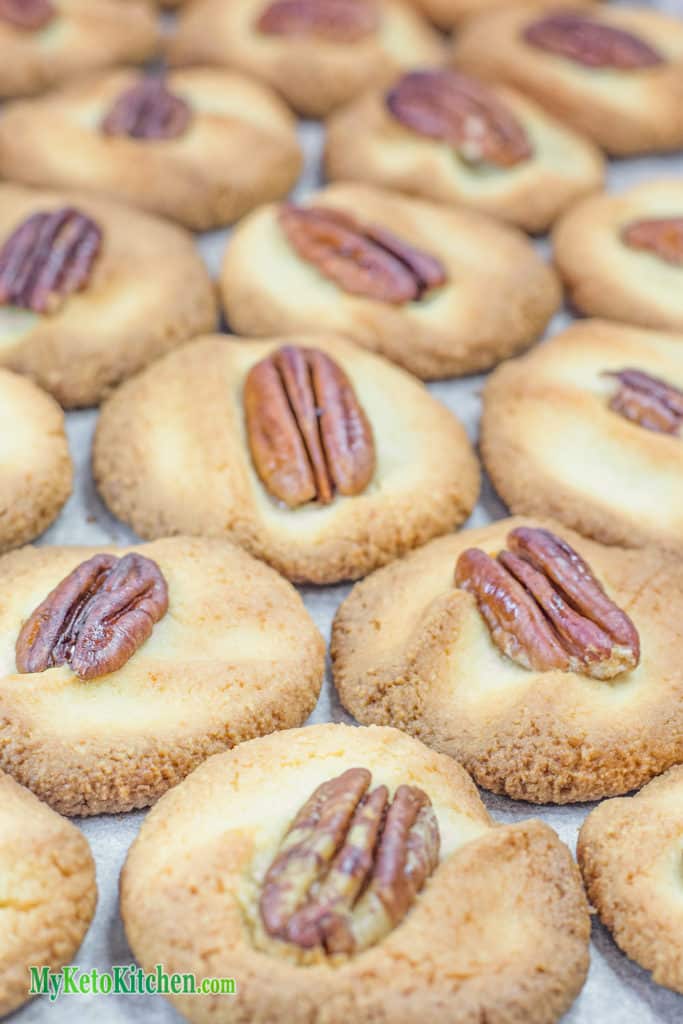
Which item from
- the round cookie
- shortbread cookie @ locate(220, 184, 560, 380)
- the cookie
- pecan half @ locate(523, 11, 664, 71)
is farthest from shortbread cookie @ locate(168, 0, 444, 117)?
the round cookie

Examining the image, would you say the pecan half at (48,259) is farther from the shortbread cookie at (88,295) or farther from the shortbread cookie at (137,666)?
the shortbread cookie at (137,666)

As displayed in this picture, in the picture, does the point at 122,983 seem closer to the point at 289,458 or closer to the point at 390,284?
the point at 289,458

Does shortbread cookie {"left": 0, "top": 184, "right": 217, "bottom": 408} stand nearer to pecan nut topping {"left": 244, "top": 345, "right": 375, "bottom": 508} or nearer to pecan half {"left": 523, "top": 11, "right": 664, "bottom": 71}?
pecan nut topping {"left": 244, "top": 345, "right": 375, "bottom": 508}

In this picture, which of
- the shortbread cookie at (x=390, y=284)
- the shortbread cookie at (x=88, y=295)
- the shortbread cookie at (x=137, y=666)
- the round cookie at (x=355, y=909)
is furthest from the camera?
the shortbread cookie at (x=390, y=284)

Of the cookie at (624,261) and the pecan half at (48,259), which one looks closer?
the pecan half at (48,259)

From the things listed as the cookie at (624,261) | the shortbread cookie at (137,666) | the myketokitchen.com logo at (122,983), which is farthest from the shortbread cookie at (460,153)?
the myketokitchen.com logo at (122,983)

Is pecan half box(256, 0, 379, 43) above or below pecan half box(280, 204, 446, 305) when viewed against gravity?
above

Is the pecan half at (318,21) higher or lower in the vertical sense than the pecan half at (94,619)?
higher

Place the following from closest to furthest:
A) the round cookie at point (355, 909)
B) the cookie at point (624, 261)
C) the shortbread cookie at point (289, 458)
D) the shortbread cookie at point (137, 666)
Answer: the round cookie at point (355, 909)
the shortbread cookie at point (137, 666)
the shortbread cookie at point (289, 458)
the cookie at point (624, 261)
